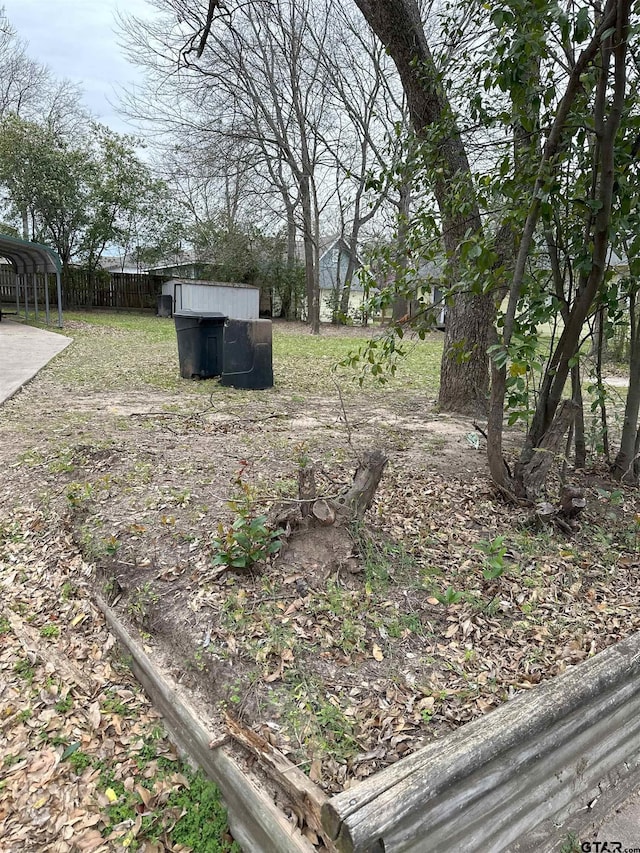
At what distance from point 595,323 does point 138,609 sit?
3.34 metres

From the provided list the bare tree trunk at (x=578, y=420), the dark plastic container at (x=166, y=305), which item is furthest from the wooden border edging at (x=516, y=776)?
the dark plastic container at (x=166, y=305)

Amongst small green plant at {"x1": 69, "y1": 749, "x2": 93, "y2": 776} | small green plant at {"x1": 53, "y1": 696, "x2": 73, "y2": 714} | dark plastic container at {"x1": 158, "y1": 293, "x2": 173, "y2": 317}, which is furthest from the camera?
dark plastic container at {"x1": 158, "y1": 293, "x2": 173, "y2": 317}

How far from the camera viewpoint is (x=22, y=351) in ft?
34.8

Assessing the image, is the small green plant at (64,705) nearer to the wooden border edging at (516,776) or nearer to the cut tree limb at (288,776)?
the cut tree limb at (288,776)

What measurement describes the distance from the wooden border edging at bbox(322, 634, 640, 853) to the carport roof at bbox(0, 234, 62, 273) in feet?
46.0

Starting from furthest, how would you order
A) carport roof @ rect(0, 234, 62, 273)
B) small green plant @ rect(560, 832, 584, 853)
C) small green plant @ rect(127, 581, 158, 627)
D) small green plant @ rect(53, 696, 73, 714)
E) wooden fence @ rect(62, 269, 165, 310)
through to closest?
wooden fence @ rect(62, 269, 165, 310) < carport roof @ rect(0, 234, 62, 273) < small green plant @ rect(127, 581, 158, 627) < small green plant @ rect(53, 696, 73, 714) < small green plant @ rect(560, 832, 584, 853)

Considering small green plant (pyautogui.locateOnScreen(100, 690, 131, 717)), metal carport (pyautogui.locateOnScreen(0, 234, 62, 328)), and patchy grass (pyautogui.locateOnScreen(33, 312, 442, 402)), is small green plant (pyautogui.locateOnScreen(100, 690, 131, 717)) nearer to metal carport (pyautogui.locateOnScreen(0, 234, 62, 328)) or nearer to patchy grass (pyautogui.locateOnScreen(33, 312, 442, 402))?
patchy grass (pyautogui.locateOnScreen(33, 312, 442, 402))

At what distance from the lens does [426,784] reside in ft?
4.91

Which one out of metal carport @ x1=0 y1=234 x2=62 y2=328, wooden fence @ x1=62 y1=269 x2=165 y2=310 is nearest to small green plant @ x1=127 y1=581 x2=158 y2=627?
metal carport @ x1=0 y1=234 x2=62 y2=328

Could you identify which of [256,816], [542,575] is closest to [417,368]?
[542,575]

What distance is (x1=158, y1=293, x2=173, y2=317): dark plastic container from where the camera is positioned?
69.5 ft

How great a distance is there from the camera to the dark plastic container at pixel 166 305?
21.2m

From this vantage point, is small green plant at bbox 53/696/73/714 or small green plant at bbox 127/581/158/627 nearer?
small green plant at bbox 53/696/73/714

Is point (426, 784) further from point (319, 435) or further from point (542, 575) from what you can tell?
point (319, 435)
